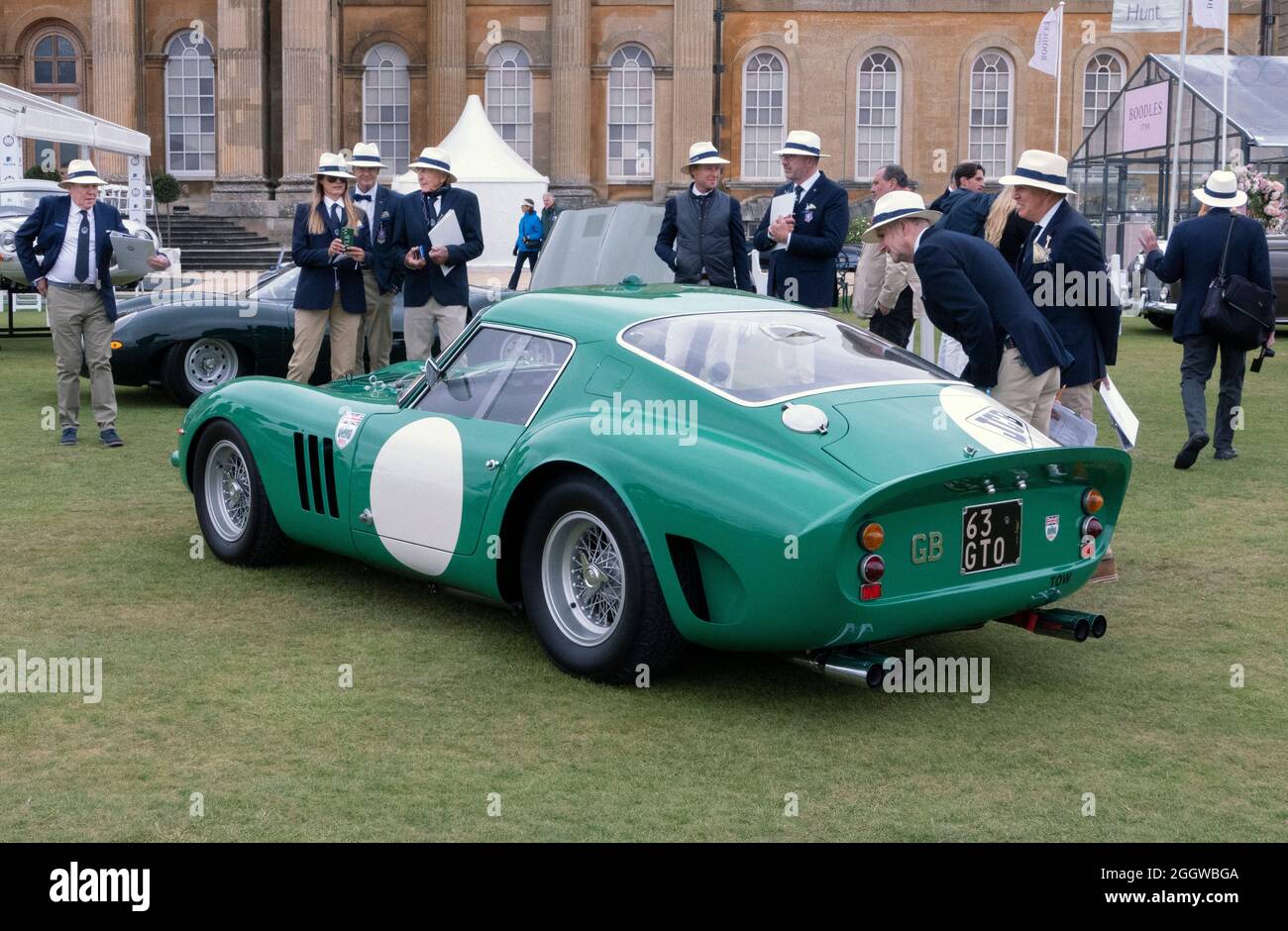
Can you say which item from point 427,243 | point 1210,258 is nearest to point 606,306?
point 427,243

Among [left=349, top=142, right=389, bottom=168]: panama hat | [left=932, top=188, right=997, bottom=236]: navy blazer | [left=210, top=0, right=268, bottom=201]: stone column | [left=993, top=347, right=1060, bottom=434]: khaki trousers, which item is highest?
[left=210, top=0, right=268, bottom=201]: stone column

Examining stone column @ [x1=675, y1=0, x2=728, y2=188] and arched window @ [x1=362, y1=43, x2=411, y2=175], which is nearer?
stone column @ [x1=675, y1=0, x2=728, y2=188]

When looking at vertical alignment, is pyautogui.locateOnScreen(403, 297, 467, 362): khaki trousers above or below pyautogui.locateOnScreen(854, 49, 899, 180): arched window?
below

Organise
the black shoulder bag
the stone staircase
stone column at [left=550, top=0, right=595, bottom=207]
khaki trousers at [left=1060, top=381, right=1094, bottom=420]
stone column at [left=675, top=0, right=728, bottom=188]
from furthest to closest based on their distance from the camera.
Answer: stone column at [left=675, top=0, right=728, bottom=188]
stone column at [left=550, top=0, right=595, bottom=207]
the stone staircase
the black shoulder bag
khaki trousers at [left=1060, top=381, right=1094, bottom=420]

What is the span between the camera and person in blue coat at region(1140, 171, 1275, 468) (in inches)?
414

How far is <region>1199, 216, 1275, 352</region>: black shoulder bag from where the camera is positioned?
10320mm

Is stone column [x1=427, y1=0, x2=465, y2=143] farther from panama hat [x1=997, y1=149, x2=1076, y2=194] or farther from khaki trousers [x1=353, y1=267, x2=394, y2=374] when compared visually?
panama hat [x1=997, y1=149, x2=1076, y2=194]

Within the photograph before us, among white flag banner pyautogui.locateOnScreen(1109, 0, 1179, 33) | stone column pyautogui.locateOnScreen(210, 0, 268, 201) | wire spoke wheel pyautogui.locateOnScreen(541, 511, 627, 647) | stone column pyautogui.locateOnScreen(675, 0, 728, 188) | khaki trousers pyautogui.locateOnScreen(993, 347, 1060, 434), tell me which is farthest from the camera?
stone column pyautogui.locateOnScreen(675, 0, 728, 188)

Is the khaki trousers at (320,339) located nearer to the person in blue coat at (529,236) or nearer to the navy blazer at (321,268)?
the navy blazer at (321,268)

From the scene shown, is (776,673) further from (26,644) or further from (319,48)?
(319,48)

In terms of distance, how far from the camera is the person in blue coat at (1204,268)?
10.5 metres

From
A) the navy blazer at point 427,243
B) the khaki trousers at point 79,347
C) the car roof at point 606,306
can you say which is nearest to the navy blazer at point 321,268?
the navy blazer at point 427,243

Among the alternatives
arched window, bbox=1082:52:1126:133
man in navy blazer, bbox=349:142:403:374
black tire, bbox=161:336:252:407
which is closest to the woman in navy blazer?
man in navy blazer, bbox=349:142:403:374

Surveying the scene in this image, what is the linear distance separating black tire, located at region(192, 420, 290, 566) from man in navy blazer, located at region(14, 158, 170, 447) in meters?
3.94
